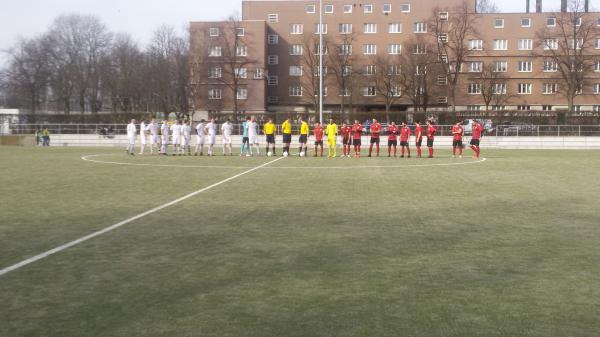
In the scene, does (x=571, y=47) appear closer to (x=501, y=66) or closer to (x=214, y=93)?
(x=501, y=66)

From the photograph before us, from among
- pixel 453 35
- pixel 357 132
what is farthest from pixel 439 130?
pixel 453 35

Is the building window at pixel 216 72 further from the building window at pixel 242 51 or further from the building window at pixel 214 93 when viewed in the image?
the building window at pixel 242 51

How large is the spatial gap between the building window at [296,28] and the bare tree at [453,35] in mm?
17927

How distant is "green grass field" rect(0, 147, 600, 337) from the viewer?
4941mm

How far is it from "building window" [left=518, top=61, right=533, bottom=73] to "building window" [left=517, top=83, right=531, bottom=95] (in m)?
1.97

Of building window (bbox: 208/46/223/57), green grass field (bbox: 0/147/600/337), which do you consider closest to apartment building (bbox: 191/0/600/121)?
building window (bbox: 208/46/223/57)

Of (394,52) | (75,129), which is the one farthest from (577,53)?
(75,129)

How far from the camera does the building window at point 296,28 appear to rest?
85.9 meters

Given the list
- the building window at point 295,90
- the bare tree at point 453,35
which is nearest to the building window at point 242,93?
the building window at point 295,90

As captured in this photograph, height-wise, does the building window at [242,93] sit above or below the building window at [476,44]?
below

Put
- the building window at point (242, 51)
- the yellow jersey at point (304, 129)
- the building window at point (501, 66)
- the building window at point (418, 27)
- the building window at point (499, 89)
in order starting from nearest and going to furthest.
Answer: the yellow jersey at point (304, 129) < the building window at point (499, 89) < the building window at point (242, 51) < the building window at point (501, 66) < the building window at point (418, 27)

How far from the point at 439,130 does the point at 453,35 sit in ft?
128

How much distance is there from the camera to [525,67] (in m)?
84.1

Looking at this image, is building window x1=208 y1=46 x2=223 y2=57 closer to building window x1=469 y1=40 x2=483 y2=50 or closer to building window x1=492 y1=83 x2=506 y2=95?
building window x1=469 y1=40 x2=483 y2=50
